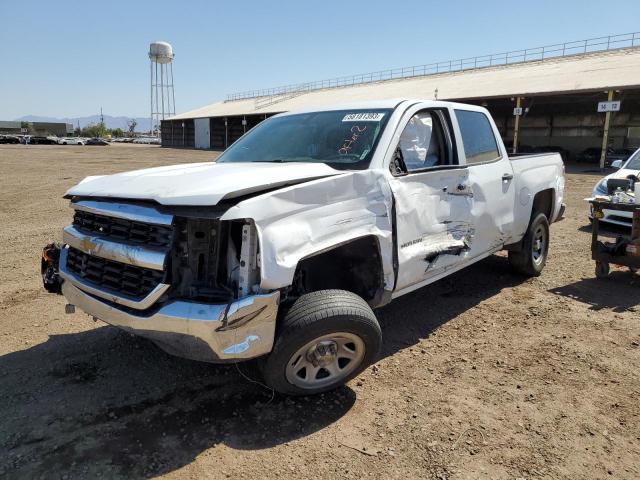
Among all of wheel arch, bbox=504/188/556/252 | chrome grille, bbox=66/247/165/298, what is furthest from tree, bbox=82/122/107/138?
chrome grille, bbox=66/247/165/298

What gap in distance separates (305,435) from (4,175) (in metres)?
19.0

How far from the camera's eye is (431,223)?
383 centimetres

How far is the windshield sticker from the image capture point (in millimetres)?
3846

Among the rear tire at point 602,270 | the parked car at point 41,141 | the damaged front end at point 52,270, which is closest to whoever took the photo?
the damaged front end at point 52,270

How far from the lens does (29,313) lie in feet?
15.3

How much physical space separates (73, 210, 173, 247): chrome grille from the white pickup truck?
11 millimetres

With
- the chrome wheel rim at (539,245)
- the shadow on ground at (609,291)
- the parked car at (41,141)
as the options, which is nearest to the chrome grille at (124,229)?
the shadow on ground at (609,291)

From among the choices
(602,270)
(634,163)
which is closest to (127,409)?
→ (602,270)

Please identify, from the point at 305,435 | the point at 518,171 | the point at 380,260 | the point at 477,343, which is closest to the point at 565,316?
the point at 477,343

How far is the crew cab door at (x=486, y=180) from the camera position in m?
4.47

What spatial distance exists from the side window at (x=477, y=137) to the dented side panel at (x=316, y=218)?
5.27 ft

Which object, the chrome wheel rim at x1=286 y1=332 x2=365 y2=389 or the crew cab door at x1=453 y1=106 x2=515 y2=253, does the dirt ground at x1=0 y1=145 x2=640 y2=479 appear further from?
the crew cab door at x1=453 y1=106 x2=515 y2=253

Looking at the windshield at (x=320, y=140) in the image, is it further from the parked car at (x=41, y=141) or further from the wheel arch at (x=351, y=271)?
the parked car at (x=41, y=141)

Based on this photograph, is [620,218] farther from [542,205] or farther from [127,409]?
[127,409]
